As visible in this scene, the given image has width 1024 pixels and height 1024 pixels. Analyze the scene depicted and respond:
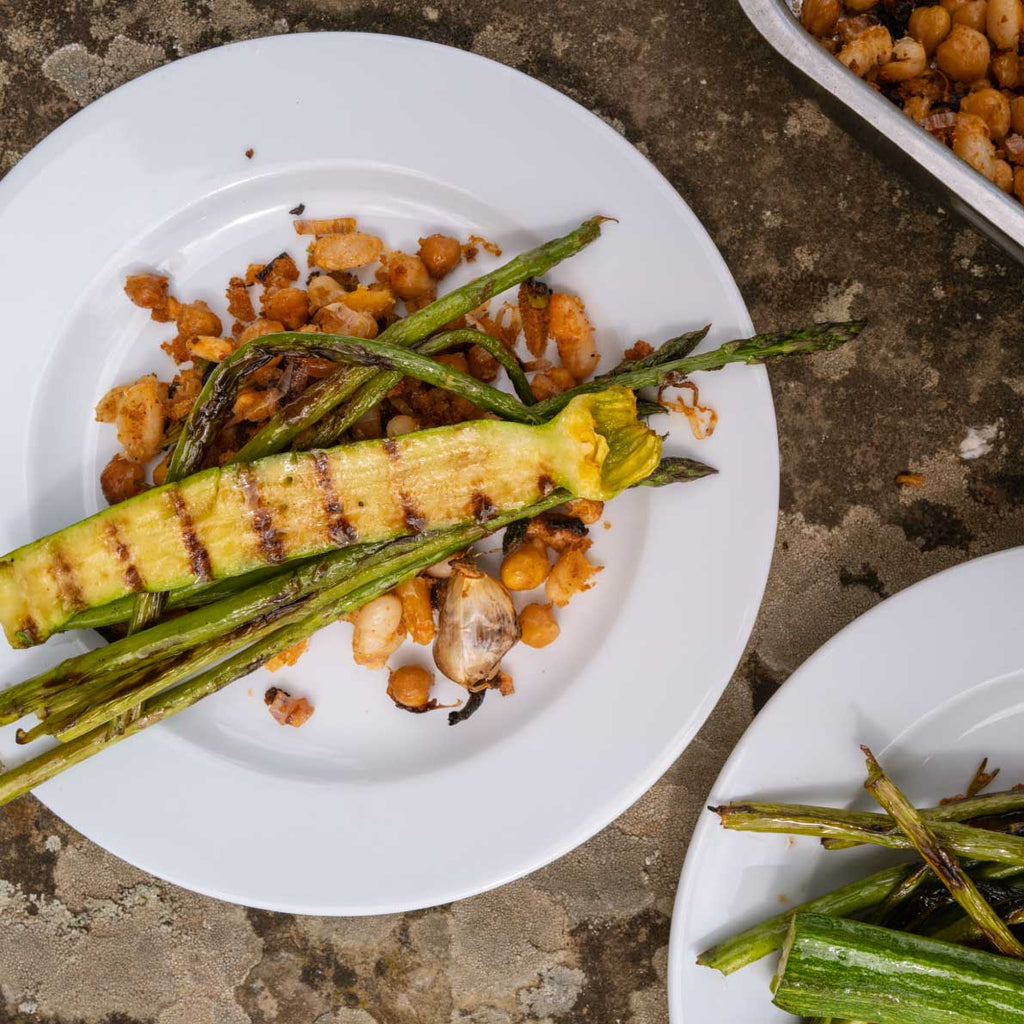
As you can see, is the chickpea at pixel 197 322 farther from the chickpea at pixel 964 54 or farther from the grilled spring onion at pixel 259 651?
the chickpea at pixel 964 54

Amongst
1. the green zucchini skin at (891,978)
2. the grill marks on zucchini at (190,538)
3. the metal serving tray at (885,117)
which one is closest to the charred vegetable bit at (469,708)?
the grill marks on zucchini at (190,538)

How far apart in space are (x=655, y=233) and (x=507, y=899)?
1.34 m

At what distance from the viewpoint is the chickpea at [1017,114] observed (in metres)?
1.48

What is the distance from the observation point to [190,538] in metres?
1.30

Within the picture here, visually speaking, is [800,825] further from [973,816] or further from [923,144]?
[923,144]

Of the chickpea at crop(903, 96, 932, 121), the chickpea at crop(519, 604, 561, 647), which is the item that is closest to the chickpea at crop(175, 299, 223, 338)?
the chickpea at crop(519, 604, 561, 647)

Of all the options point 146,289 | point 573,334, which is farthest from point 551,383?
point 146,289

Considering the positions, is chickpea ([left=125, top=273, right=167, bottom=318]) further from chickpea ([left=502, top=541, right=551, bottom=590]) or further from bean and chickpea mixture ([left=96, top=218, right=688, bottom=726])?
chickpea ([left=502, top=541, right=551, bottom=590])

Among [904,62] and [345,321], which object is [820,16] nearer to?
[904,62]

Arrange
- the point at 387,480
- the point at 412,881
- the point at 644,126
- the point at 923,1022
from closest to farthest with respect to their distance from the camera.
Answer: the point at 387,480, the point at 923,1022, the point at 412,881, the point at 644,126

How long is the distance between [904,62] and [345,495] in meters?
1.20

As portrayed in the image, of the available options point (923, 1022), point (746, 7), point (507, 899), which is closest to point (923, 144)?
point (746, 7)

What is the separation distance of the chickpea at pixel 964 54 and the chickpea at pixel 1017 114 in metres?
0.08

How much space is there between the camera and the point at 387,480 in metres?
1.29
